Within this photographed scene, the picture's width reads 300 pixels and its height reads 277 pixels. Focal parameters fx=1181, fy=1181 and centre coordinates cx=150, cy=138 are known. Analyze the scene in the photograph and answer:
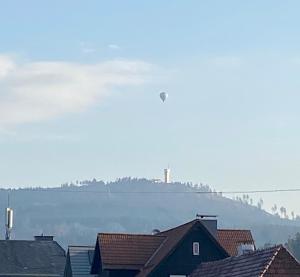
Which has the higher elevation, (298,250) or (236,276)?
(298,250)

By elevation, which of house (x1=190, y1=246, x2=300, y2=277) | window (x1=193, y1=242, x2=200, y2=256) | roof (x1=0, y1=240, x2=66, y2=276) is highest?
roof (x1=0, y1=240, x2=66, y2=276)

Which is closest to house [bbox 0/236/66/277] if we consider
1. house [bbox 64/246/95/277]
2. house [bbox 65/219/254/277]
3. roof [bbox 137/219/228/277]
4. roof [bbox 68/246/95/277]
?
house [bbox 64/246/95/277]

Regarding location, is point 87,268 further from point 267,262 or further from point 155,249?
point 267,262

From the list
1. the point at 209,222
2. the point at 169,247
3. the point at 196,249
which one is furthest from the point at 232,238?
the point at 169,247

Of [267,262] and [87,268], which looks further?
[87,268]

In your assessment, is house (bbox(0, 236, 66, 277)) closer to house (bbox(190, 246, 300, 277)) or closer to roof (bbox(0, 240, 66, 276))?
roof (bbox(0, 240, 66, 276))

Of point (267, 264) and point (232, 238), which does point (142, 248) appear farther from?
point (267, 264)

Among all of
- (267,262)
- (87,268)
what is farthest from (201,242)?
(267,262)
